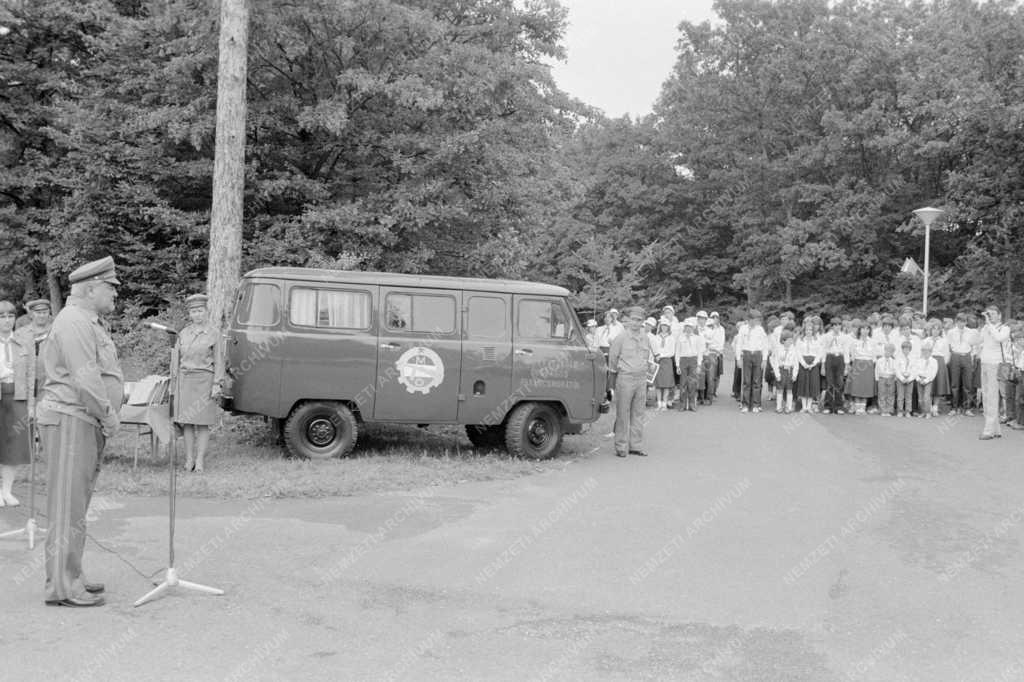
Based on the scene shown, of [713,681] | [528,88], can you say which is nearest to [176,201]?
[528,88]

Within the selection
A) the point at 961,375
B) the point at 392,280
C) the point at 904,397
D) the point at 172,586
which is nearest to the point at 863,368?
the point at 904,397

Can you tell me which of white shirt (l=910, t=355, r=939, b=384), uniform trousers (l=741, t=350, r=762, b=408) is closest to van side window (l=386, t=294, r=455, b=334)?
uniform trousers (l=741, t=350, r=762, b=408)

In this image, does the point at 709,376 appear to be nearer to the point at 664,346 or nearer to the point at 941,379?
the point at 664,346

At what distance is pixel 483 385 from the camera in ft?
39.1

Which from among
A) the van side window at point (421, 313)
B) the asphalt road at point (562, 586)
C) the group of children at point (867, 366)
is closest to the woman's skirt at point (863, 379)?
the group of children at point (867, 366)

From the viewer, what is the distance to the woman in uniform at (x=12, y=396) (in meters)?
8.82

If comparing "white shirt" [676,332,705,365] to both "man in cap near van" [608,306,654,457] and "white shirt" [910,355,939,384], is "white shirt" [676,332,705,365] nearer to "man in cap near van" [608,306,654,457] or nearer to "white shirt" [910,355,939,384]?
"white shirt" [910,355,939,384]

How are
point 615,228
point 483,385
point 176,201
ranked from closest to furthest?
point 483,385
point 176,201
point 615,228

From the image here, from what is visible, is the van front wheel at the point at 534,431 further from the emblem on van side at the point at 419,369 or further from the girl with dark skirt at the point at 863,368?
the girl with dark skirt at the point at 863,368

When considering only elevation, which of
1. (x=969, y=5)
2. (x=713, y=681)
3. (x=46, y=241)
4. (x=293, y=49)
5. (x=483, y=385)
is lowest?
(x=713, y=681)

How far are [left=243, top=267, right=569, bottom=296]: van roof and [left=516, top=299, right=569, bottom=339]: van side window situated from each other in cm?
16

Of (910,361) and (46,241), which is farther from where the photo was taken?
(46,241)

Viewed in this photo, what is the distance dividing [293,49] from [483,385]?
10287 millimetres

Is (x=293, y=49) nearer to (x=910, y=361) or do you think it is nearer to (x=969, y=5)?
(x=910, y=361)
